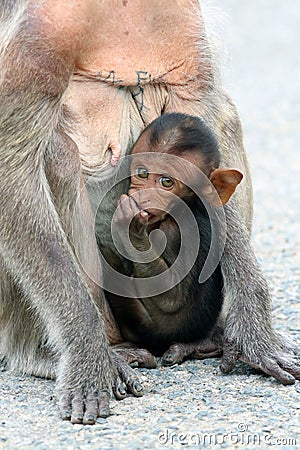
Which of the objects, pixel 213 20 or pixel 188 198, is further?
pixel 213 20

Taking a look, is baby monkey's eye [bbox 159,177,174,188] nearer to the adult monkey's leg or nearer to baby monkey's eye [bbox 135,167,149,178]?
baby monkey's eye [bbox 135,167,149,178]

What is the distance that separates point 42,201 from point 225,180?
805 mm

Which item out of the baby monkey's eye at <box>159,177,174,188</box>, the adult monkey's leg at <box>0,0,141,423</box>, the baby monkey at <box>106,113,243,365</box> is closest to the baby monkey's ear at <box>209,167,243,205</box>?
the baby monkey at <box>106,113,243,365</box>

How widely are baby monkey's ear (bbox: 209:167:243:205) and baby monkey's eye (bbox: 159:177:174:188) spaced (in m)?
0.18

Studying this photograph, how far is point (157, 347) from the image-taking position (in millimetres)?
4852

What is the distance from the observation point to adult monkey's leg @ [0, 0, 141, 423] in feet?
13.8

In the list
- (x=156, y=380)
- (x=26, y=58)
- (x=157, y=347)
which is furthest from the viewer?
(x=157, y=347)

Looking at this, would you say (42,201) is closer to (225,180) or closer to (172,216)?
(172,216)

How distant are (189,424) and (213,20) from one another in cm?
215

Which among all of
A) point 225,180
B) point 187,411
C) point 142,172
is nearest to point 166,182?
point 142,172

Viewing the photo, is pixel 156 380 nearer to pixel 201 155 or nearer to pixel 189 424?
pixel 189 424

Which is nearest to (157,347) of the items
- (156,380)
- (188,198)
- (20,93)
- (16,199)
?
(156,380)

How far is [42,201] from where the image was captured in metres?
4.34

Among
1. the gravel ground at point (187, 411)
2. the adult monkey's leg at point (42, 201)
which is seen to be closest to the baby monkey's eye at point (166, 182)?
the adult monkey's leg at point (42, 201)
